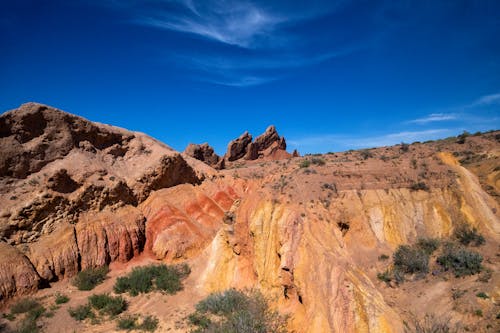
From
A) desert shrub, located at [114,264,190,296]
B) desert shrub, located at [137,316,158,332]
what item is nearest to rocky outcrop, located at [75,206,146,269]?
desert shrub, located at [114,264,190,296]

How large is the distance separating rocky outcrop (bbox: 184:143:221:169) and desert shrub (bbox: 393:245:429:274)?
39.8 meters

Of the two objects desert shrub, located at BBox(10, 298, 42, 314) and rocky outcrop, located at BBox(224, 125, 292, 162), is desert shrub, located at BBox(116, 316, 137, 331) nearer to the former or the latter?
desert shrub, located at BBox(10, 298, 42, 314)

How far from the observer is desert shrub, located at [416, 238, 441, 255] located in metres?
12.0

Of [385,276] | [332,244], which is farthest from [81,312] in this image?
[385,276]

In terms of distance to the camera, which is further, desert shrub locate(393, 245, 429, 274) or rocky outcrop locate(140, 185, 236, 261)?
rocky outcrop locate(140, 185, 236, 261)

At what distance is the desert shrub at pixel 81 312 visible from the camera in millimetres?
12898

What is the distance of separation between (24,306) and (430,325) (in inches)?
599

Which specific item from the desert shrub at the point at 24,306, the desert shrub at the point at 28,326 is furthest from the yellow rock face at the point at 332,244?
the desert shrub at the point at 24,306

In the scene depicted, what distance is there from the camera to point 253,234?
13.9 meters

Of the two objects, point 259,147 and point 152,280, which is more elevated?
point 259,147

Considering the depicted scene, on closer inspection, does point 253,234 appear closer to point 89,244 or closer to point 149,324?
point 149,324

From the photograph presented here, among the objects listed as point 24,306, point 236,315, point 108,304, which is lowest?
point 108,304

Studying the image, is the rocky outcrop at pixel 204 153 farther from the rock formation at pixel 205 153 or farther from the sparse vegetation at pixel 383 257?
the sparse vegetation at pixel 383 257

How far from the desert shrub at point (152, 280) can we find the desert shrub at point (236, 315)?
288 centimetres
